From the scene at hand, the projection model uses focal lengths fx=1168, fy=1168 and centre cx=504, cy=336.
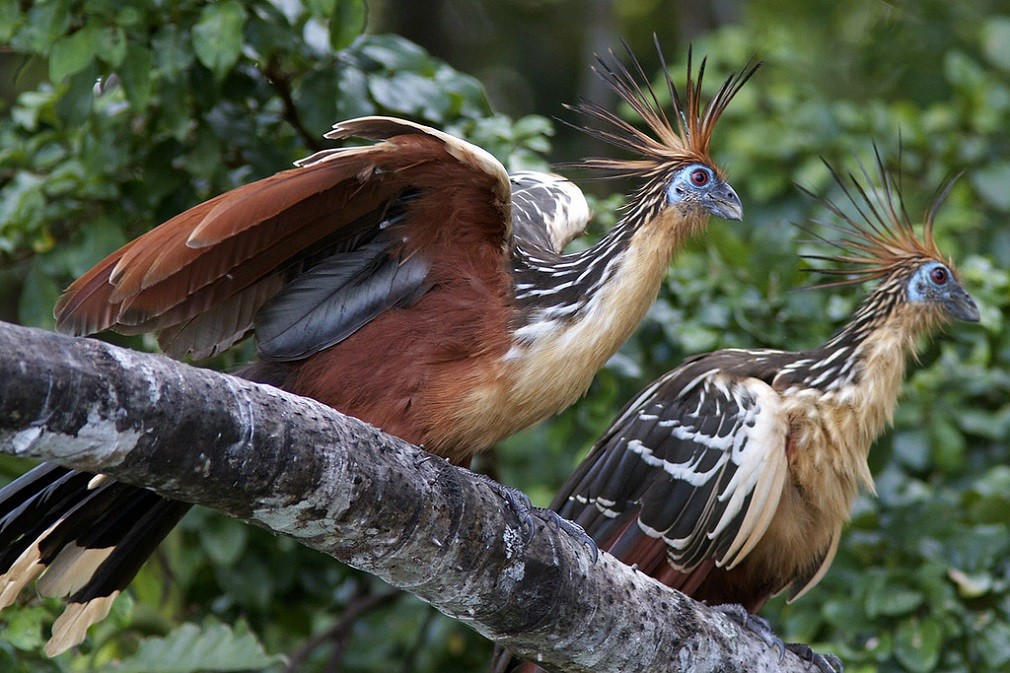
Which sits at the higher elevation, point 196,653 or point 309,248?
point 309,248

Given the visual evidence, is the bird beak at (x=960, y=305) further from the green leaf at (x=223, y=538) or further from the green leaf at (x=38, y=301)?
the green leaf at (x=38, y=301)

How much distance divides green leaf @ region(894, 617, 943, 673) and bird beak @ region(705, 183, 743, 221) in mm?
1474

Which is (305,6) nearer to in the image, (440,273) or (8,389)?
(440,273)

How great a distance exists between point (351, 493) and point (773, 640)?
1.68 metres

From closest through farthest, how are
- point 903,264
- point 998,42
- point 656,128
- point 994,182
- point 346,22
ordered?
1. point 346,22
2. point 656,128
3. point 903,264
4. point 994,182
5. point 998,42

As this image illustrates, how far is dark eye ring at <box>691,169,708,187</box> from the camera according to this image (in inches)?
136

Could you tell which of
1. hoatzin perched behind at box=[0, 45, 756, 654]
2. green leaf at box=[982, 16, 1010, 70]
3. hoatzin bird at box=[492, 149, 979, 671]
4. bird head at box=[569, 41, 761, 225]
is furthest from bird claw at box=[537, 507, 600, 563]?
green leaf at box=[982, 16, 1010, 70]

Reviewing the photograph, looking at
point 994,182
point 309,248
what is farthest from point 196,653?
point 994,182

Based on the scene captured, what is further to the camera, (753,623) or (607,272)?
(753,623)

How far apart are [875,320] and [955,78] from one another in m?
1.66

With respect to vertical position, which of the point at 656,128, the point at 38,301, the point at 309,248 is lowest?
the point at 38,301

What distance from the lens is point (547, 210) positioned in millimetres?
4141

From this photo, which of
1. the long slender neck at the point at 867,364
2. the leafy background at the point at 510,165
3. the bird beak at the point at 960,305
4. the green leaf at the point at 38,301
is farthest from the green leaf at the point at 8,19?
the bird beak at the point at 960,305

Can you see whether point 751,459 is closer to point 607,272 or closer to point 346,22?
point 607,272
